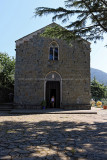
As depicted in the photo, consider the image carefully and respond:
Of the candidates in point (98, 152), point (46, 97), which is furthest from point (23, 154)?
point (46, 97)

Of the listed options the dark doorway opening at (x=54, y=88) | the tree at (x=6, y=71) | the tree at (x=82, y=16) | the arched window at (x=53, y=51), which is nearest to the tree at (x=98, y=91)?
the tree at (x=6, y=71)

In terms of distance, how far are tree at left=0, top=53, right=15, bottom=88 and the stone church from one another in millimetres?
8068

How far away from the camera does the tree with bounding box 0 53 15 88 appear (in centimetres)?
2532

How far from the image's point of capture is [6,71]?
26875mm

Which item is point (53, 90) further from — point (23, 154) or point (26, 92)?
point (23, 154)

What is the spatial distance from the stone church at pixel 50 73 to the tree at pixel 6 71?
8.07 meters

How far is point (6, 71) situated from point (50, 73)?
12756 millimetres

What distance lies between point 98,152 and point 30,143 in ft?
6.61

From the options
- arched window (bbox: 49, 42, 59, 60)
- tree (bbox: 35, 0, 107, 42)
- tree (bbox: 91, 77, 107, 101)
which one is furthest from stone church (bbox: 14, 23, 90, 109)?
tree (bbox: 91, 77, 107, 101)

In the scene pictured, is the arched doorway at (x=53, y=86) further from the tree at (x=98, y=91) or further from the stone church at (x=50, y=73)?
the tree at (x=98, y=91)

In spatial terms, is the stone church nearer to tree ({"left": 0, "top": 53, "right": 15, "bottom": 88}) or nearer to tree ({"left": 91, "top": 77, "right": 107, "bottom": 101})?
tree ({"left": 0, "top": 53, "right": 15, "bottom": 88})

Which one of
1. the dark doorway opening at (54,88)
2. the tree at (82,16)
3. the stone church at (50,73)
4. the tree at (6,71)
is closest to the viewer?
the tree at (82,16)

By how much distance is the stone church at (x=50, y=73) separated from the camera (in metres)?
16.4

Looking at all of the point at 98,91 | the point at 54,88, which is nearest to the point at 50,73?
the point at 54,88
